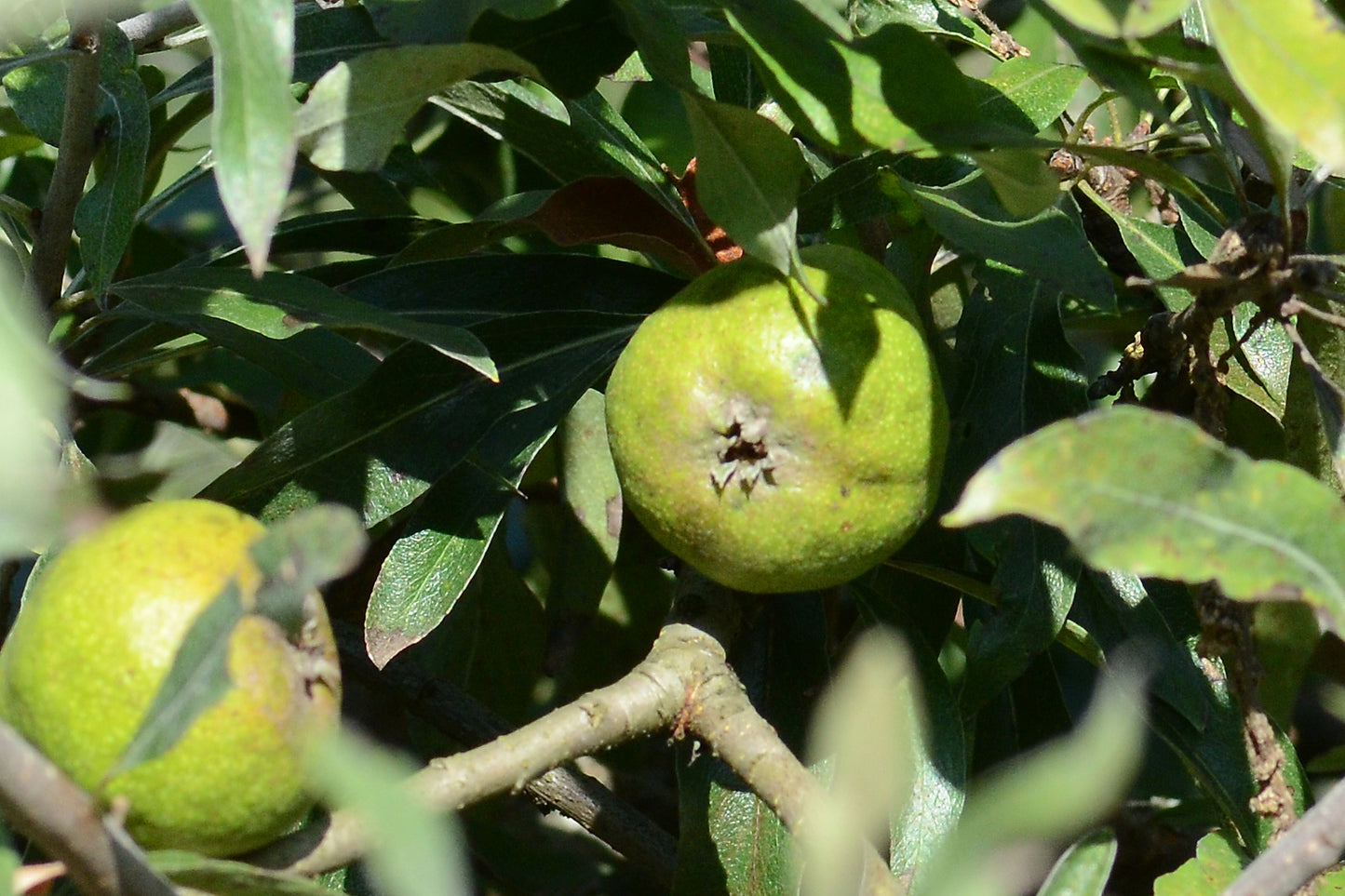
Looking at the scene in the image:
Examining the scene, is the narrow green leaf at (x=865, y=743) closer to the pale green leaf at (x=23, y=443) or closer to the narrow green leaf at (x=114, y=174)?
the pale green leaf at (x=23, y=443)

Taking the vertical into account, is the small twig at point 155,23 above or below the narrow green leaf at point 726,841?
above

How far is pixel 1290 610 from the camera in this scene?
1.43m

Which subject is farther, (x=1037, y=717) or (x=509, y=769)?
(x=1037, y=717)

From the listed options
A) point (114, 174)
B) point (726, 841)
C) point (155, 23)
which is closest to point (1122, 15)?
point (726, 841)

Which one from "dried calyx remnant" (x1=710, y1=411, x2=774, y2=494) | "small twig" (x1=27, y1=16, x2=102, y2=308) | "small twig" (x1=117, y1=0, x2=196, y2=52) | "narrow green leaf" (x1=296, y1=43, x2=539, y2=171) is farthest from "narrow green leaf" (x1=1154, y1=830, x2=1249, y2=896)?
"small twig" (x1=117, y1=0, x2=196, y2=52)

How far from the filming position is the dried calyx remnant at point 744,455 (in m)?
0.98

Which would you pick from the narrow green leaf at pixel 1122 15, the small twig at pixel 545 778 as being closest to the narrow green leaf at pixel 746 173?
the narrow green leaf at pixel 1122 15

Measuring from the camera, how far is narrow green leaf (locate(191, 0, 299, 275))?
2.55 ft

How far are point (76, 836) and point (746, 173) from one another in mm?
627

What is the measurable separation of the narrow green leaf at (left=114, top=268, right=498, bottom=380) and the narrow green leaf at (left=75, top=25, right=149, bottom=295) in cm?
4

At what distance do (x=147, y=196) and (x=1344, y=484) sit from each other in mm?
1430

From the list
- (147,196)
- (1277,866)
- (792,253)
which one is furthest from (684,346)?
(147,196)

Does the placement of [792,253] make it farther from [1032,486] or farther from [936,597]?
[936,597]

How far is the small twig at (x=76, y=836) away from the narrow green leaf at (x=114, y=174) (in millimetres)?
690
